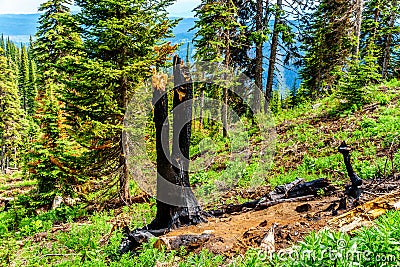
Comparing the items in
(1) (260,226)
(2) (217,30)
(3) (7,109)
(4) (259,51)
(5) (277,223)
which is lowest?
(1) (260,226)

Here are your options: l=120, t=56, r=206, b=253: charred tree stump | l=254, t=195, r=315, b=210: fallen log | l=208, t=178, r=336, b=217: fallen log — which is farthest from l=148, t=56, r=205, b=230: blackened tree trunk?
l=254, t=195, r=315, b=210: fallen log

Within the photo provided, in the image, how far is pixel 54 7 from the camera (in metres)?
23.7

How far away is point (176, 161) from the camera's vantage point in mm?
6895

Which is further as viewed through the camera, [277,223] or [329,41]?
[329,41]

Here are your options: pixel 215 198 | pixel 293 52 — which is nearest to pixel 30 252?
pixel 215 198

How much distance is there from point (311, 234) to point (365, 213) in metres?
1.30

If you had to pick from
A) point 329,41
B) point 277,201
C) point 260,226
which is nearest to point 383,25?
point 329,41

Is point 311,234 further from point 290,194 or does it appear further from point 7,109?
point 7,109

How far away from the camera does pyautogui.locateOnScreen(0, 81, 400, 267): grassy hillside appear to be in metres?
3.05

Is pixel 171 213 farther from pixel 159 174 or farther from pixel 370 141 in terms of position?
pixel 370 141

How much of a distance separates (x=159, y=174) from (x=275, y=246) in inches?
130

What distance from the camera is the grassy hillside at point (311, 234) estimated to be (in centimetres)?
305

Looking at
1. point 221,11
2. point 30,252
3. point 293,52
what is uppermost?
point 221,11

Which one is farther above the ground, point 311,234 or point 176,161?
point 176,161
